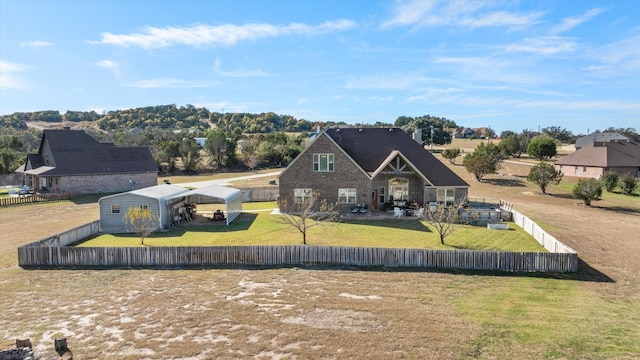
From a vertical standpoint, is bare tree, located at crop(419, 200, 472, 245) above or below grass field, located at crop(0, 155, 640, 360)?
above

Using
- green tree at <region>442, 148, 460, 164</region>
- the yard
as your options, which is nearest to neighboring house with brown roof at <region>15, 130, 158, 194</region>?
the yard

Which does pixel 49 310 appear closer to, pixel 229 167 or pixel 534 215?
pixel 534 215

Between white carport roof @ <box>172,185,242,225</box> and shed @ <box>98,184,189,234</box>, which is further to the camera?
white carport roof @ <box>172,185,242,225</box>

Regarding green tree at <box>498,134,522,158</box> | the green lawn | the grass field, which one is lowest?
the grass field

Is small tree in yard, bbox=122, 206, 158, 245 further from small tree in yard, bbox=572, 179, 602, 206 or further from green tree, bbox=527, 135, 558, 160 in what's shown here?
green tree, bbox=527, 135, 558, 160

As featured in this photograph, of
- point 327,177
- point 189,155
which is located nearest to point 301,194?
point 327,177

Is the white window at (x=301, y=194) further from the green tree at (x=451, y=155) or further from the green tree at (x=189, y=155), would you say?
the green tree at (x=451, y=155)

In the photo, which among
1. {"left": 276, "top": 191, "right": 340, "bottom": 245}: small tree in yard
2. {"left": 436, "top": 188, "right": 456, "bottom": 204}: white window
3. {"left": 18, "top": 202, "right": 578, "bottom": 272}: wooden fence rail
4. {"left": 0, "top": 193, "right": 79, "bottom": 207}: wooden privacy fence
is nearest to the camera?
{"left": 18, "top": 202, "right": 578, "bottom": 272}: wooden fence rail

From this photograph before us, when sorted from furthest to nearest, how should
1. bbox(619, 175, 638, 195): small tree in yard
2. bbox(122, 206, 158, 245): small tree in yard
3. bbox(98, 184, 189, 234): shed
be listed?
bbox(619, 175, 638, 195): small tree in yard → bbox(98, 184, 189, 234): shed → bbox(122, 206, 158, 245): small tree in yard

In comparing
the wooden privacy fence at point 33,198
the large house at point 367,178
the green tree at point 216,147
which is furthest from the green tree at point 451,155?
the wooden privacy fence at point 33,198
